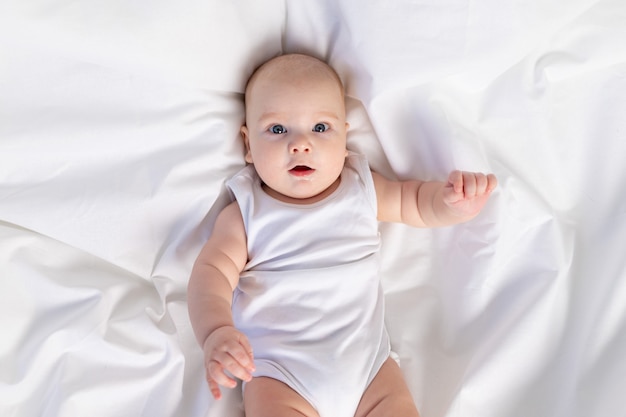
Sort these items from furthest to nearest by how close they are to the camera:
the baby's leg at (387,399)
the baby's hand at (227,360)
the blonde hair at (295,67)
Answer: the blonde hair at (295,67) < the baby's leg at (387,399) < the baby's hand at (227,360)

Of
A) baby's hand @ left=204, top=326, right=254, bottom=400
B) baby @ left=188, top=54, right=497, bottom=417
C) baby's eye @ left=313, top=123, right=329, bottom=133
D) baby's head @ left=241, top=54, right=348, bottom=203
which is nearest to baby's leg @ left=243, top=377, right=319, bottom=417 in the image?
baby @ left=188, top=54, right=497, bottom=417

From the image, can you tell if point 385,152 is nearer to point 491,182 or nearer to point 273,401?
point 491,182

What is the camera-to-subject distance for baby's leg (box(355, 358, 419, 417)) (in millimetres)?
1331

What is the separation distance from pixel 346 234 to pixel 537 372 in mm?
467

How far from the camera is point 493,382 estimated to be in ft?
4.55

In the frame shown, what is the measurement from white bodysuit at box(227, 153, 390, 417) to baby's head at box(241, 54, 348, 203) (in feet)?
0.20

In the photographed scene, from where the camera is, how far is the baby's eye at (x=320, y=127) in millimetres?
1436

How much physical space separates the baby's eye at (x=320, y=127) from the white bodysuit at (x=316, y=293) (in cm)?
13

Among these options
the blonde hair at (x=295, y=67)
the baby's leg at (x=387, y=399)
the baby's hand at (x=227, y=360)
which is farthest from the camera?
the blonde hair at (x=295, y=67)

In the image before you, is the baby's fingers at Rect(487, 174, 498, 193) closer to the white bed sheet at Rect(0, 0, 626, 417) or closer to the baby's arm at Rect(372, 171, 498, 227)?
the baby's arm at Rect(372, 171, 498, 227)

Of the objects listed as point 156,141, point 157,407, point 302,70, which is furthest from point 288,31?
point 157,407

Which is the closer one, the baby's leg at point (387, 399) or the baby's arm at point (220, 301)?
the baby's arm at point (220, 301)

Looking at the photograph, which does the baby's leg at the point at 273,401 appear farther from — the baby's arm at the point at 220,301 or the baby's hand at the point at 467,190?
the baby's hand at the point at 467,190

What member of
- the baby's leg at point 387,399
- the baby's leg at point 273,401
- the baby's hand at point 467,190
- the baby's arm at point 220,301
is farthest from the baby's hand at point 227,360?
the baby's hand at point 467,190
